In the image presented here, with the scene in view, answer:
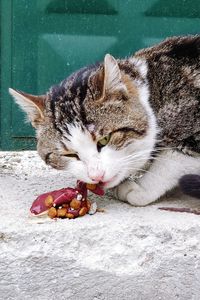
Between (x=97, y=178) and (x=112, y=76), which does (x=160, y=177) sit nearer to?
(x=97, y=178)

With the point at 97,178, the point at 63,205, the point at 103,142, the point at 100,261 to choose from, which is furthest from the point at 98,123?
the point at 100,261

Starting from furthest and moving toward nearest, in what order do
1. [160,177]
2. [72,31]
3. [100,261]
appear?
[72,31] → [160,177] → [100,261]

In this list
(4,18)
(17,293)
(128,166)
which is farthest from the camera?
(4,18)

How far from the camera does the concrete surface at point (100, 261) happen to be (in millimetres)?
2256

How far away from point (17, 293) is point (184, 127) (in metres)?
0.80

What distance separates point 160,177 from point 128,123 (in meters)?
0.22

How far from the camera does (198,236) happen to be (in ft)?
7.61

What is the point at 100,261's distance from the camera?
2271mm

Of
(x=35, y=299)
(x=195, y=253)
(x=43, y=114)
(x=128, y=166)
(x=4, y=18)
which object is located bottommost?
(x=35, y=299)

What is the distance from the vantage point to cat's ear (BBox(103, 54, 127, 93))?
2397 mm

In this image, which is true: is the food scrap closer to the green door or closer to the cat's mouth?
the cat's mouth

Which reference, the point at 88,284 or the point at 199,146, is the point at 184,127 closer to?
the point at 199,146

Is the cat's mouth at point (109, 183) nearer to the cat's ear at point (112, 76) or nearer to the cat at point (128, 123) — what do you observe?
the cat at point (128, 123)

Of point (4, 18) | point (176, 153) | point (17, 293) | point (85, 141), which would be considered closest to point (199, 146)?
point (176, 153)
